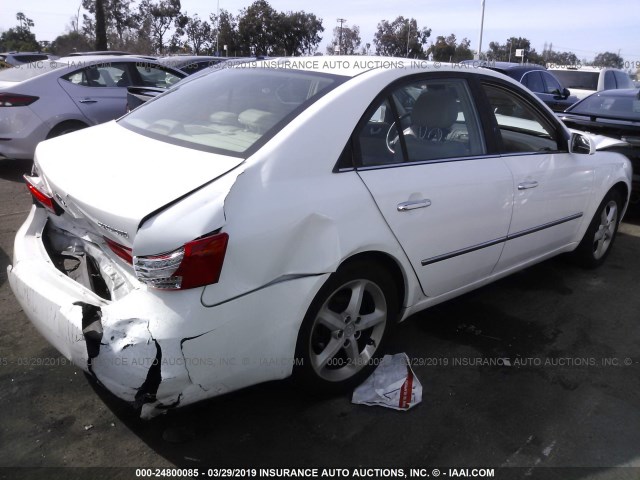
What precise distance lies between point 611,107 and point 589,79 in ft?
22.6

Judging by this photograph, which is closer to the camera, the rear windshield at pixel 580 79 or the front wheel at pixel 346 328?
the front wheel at pixel 346 328

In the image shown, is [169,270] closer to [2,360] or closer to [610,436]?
[2,360]

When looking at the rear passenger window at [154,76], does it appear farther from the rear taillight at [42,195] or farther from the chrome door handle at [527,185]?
the chrome door handle at [527,185]

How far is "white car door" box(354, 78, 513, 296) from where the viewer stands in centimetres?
277

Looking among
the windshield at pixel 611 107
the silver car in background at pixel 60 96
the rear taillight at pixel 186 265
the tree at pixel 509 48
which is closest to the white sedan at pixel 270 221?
the rear taillight at pixel 186 265

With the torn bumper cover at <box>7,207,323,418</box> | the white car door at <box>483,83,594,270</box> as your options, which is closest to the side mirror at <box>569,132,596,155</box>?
the white car door at <box>483,83,594,270</box>

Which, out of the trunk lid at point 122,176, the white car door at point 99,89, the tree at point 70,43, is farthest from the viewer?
the tree at point 70,43

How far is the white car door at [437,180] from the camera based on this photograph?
109 inches

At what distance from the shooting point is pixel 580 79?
13.5m

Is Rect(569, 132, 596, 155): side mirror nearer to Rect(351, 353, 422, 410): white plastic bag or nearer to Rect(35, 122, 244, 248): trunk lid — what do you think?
Rect(351, 353, 422, 410): white plastic bag

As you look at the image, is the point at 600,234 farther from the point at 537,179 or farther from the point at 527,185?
the point at 527,185

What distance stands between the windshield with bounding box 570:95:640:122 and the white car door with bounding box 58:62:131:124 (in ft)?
20.5

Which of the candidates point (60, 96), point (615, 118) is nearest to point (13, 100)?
point (60, 96)

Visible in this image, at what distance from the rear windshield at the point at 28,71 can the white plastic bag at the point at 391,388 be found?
648cm
